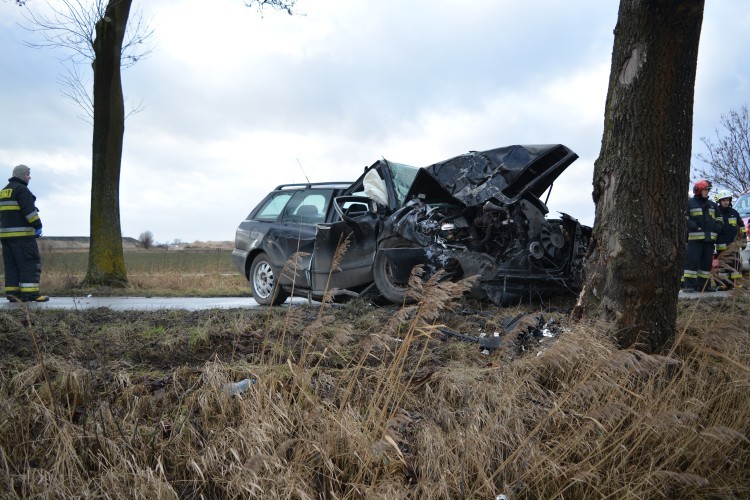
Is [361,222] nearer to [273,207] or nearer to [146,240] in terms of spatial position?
[273,207]

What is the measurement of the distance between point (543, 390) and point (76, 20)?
14.7m

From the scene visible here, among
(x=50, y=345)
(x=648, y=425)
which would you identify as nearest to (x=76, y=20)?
(x=50, y=345)

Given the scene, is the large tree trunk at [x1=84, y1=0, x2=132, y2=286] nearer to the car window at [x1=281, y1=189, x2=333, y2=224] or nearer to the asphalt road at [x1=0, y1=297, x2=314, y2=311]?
the asphalt road at [x1=0, y1=297, x2=314, y2=311]

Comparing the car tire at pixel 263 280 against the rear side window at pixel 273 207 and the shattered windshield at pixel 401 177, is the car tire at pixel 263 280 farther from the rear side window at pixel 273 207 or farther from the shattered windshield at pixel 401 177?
the shattered windshield at pixel 401 177

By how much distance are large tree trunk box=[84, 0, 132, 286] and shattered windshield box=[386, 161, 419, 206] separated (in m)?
8.23

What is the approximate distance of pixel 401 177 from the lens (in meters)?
8.43

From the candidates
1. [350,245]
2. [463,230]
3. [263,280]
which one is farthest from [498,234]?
Result: [263,280]

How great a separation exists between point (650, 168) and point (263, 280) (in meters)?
6.71

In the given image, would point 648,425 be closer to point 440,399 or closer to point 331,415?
point 440,399

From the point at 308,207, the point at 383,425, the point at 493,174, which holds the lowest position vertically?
the point at 383,425

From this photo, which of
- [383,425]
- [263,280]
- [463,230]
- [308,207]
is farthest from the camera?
[263,280]

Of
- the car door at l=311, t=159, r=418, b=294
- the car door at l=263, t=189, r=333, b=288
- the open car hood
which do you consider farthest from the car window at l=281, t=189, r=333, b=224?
the open car hood

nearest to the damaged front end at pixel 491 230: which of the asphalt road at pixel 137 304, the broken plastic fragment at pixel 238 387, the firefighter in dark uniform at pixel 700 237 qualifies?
the asphalt road at pixel 137 304

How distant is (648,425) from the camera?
3186 millimetres
